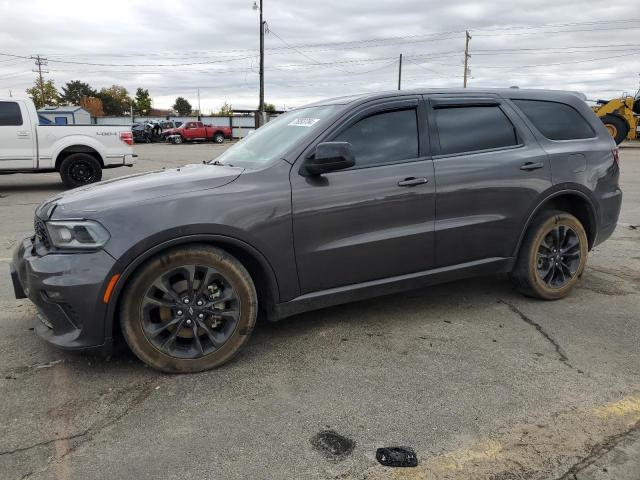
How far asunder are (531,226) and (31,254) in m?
3.68

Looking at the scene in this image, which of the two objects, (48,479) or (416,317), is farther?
(416,317)

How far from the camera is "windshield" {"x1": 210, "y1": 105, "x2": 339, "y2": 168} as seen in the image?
146 inches

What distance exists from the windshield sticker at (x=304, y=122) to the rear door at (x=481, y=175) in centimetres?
90

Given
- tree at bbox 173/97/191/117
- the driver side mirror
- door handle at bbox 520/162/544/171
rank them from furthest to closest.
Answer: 1. tree at bbox 173/97/191/117
2. door handle at bbox 520/162/544/171
3. the driver side mirror

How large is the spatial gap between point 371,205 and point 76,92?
4333 inches

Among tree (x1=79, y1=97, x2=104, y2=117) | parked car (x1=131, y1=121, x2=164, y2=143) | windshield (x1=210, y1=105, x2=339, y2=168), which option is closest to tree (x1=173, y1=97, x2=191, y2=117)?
tree (x1=79, y1=97, x2=104, y2=117)

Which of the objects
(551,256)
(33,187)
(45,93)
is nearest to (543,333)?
(551,256)

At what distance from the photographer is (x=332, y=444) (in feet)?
8.46

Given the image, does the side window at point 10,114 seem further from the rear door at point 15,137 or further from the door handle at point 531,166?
the door handle at point 531,166

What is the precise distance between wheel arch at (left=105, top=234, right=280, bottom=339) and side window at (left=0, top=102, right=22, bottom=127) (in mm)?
10035

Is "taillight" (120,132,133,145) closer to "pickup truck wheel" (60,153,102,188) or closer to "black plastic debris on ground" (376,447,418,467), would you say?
"pickup truck wheel" (60,153,102,188)

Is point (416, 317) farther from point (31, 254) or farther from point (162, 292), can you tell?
point (31, 254)

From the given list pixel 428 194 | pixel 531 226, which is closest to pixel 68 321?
pixel 428 194

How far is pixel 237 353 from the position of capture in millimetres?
3465
